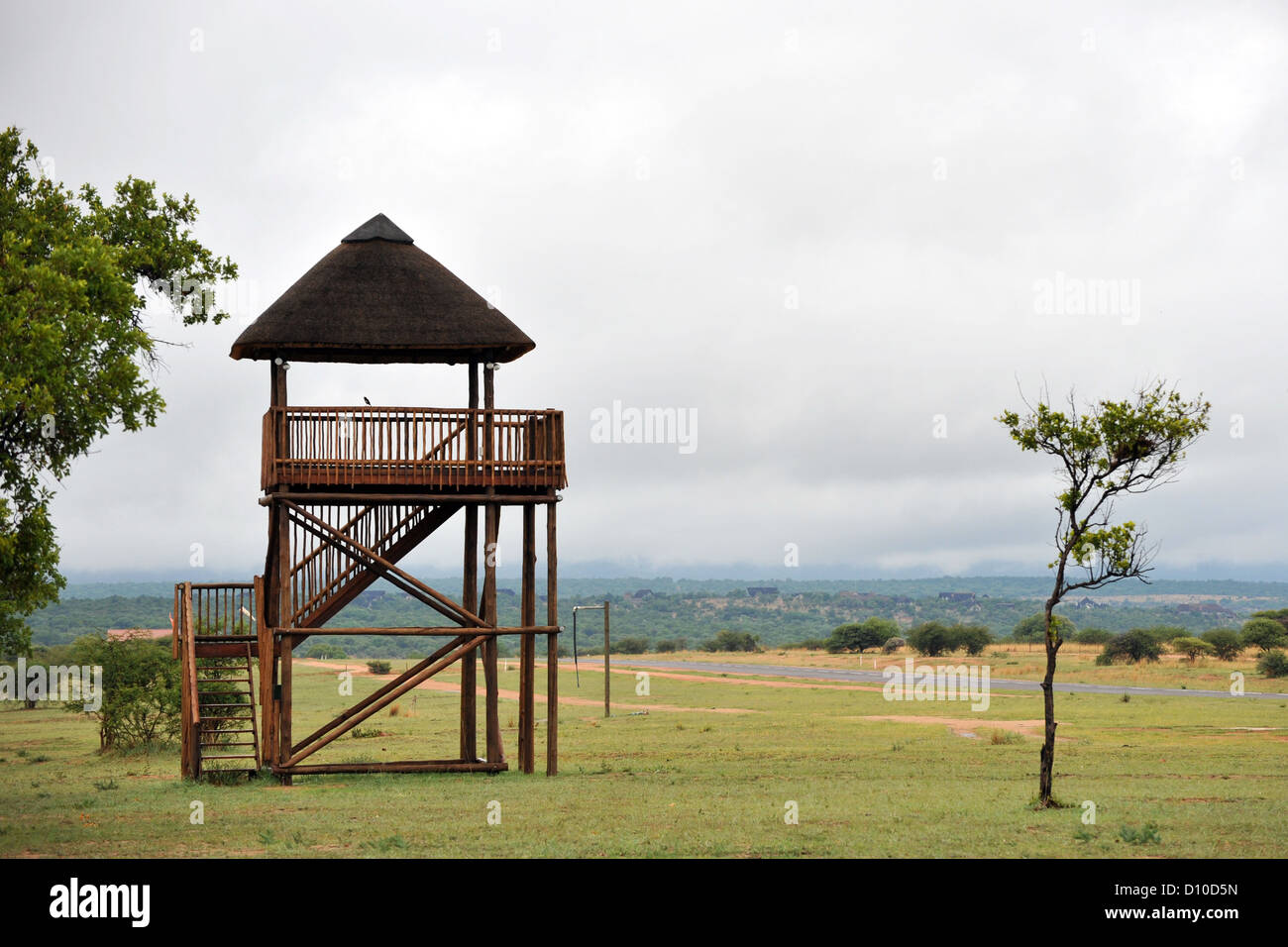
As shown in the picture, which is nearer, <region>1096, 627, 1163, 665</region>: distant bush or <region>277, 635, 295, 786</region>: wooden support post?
<region>277, 635, 295, 786</region>: wooden support post

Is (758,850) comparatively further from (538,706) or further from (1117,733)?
(538,706)

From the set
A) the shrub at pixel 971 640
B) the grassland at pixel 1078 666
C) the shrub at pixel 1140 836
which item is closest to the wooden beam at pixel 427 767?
the shrub at pixel 1140 836

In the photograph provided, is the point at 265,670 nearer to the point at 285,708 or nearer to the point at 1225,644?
the point at 285,708

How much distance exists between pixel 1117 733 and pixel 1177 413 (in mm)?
18144

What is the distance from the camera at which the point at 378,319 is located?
82.5 ft

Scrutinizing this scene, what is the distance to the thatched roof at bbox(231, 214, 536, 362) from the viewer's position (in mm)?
24844

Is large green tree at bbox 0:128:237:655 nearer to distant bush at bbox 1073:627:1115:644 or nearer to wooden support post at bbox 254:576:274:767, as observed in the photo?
wooden support post at bbox 254:576:274:767

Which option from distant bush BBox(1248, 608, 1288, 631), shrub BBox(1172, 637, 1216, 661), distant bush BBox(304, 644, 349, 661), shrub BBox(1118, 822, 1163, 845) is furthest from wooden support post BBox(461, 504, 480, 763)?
distant bush BBox(304, 644, 349, 661)

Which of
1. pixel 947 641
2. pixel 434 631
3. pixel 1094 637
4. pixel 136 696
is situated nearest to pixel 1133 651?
pixel 947 641

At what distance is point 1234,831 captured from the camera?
60.4ft

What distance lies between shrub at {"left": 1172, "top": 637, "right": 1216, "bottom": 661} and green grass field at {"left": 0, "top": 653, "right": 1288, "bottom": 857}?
137 ft

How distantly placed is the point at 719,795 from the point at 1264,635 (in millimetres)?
68744

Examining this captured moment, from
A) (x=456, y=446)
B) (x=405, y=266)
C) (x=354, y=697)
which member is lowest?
(x=354, y=697)
